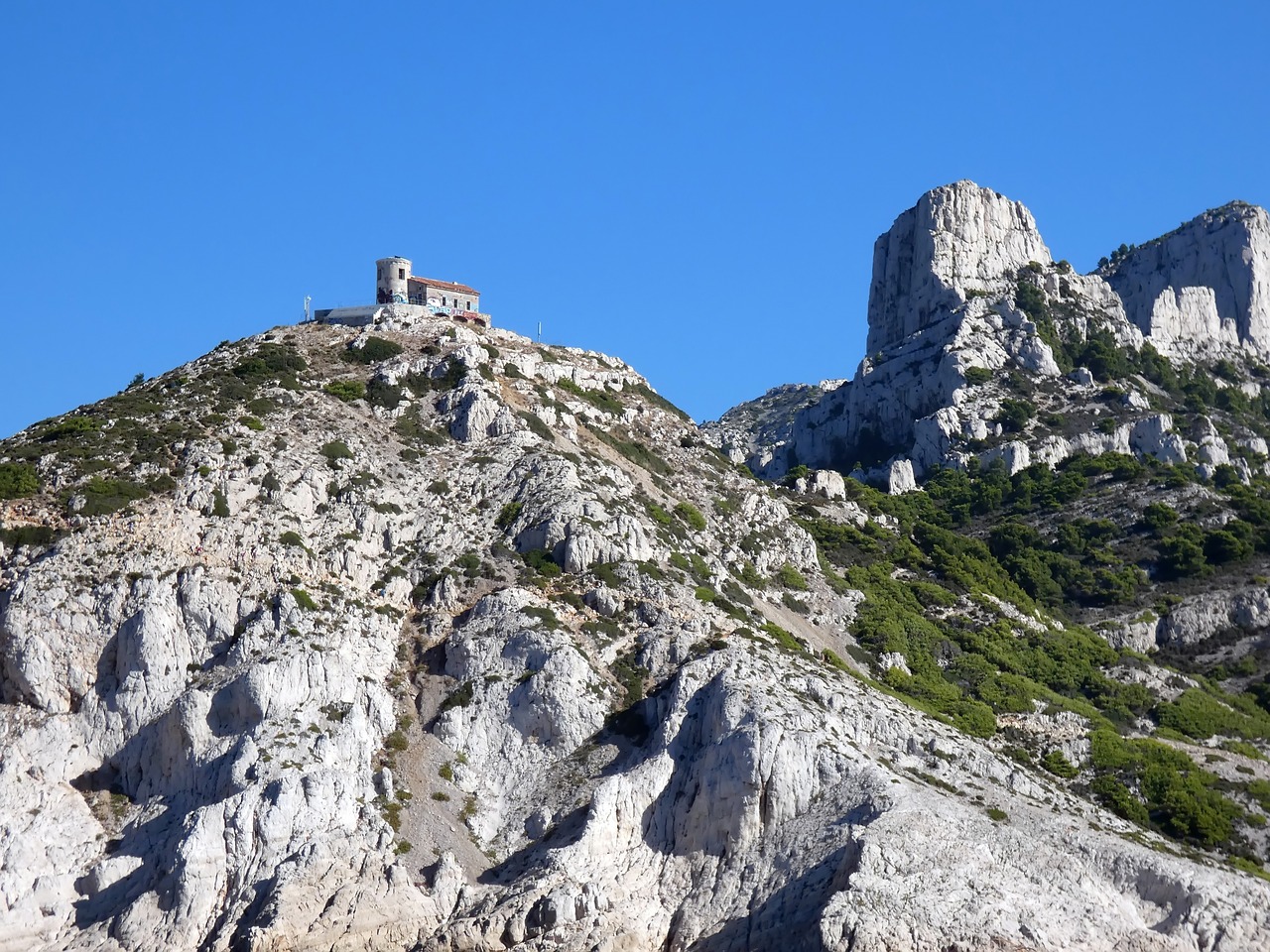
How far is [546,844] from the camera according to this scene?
71.0 meters

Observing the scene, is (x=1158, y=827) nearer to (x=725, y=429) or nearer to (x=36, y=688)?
(x=36, y=688)

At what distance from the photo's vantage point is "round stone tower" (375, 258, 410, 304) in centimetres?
11875

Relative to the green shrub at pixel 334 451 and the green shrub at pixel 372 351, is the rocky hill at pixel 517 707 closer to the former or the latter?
the green shrub at pixel 372 351

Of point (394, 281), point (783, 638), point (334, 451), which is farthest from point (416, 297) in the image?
point (783, 638)

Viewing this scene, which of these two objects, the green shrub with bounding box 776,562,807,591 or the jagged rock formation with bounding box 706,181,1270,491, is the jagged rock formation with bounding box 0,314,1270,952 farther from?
the jagged rock formation with bounding box 706,181,1270,491

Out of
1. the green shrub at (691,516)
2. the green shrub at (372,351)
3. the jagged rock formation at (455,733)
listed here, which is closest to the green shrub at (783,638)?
the jagged rock formation at (455,733)

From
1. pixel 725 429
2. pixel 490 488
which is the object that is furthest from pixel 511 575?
pixel 725 429

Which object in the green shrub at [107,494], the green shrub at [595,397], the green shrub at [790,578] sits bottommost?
the green shrub at [107,494]

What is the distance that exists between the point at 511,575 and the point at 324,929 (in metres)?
24.6

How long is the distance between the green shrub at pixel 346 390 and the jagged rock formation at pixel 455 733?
1.26ft

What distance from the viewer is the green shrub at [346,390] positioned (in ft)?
320

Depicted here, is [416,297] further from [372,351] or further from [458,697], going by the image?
[458,697]

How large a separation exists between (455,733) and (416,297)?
50.4 metres

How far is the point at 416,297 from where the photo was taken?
119625mm
